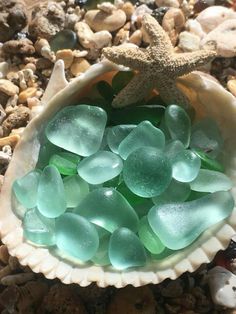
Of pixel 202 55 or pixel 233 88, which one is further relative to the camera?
pixel 233 88

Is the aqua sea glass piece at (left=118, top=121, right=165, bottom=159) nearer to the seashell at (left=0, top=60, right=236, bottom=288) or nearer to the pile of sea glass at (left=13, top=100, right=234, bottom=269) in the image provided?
the pile of sea glass at (left=13, top=100, right=234, bottom=269)

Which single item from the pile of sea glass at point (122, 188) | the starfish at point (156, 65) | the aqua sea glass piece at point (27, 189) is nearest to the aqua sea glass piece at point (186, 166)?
the pile of sea glass at point (122, 188)

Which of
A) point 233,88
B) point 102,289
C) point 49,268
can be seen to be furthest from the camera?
point 233,88

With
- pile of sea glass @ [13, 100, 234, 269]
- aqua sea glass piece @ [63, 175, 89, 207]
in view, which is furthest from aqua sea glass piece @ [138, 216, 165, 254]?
aqua sea glass piece @ [63, 175, 89, 207]

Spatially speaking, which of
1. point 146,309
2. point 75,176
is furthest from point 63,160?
point 146,309

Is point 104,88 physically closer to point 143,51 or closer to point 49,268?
point 143,51

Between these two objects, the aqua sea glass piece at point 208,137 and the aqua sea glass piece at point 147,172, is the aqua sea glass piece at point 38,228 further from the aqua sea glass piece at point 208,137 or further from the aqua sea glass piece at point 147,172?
the aqua sea glass piece at point 208,137

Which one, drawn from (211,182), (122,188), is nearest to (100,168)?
(122,188)
